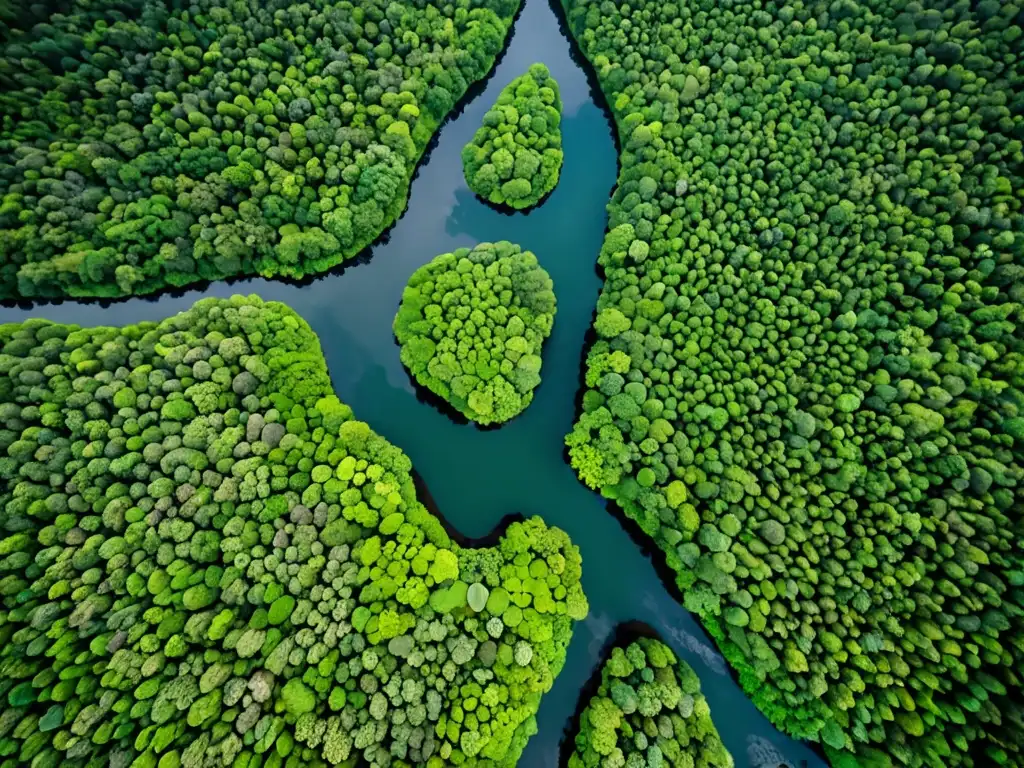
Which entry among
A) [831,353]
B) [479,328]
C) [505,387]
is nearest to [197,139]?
[479,328]

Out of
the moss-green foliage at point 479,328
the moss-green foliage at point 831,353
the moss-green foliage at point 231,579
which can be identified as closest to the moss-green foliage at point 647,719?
the moss-green foliage at point 231,579

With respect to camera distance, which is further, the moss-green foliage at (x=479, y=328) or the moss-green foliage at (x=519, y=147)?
the moss-green foliage at (x=519, y=147)

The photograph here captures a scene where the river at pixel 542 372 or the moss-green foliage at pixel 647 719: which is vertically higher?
the river at pixel 542 372

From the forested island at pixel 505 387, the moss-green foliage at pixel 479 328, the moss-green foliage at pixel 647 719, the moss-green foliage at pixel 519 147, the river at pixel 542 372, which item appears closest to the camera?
the forested island at pixel 505 387

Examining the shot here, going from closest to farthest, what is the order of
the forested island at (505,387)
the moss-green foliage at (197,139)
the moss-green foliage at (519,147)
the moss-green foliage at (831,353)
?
the forested island at (505,387) → the moss-green foliage at (831,353) → the moss-green foliage at (197,139) → the moss-green foliage at (519,147)

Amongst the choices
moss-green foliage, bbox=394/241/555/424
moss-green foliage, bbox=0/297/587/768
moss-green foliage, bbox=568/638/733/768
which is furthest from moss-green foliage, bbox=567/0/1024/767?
moss-green foliage, bbox=0/297/587/768

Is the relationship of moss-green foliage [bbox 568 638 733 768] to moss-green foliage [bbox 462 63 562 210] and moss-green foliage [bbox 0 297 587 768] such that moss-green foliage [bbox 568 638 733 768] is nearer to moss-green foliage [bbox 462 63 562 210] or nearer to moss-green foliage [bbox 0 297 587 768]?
moss-green foliage [bbox 0 297 587 768]

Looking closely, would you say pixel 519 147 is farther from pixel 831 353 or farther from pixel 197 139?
pixel 831 353

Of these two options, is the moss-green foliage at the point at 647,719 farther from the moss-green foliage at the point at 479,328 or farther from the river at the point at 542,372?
the moss-green foliage at the point at 479,328
